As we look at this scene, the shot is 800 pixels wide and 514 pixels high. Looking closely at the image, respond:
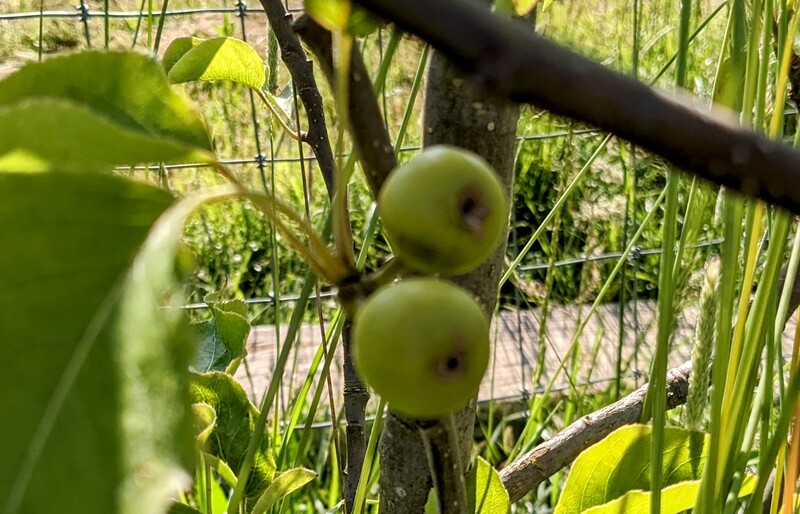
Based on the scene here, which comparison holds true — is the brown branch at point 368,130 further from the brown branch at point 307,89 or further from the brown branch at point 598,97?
the brown branch at point 307,89

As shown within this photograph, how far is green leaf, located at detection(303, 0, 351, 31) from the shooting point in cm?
18

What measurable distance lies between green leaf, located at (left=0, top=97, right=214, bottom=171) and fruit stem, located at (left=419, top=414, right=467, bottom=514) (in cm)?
9

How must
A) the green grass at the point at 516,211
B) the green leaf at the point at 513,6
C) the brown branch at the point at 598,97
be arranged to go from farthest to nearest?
the green grass at the point at 516,211
the green leaf at the point at 513,6
the brown branch at the point at 598,97

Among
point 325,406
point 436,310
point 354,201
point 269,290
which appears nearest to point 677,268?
point 436,310

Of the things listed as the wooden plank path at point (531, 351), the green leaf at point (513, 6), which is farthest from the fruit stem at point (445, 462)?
the wooden plank path at point (531, 351)

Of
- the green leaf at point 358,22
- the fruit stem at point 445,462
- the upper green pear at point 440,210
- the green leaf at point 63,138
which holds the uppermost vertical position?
the green leaf at point 358,22

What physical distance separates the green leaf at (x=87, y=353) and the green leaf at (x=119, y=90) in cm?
3

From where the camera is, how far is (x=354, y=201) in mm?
1936

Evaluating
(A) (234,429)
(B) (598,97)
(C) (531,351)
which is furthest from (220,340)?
(C) (531,351)

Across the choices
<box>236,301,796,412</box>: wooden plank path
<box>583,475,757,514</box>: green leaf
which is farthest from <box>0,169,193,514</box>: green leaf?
<box>236,301,796,412</box>: wooden plank path

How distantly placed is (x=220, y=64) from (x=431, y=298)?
0.88 ft

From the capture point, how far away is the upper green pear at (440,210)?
0.52ft

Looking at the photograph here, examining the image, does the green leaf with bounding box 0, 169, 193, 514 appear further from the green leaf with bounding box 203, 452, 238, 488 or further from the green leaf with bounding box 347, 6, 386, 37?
the green leaf with bounding box 203, 452, 238, 488

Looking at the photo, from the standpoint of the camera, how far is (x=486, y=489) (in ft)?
1.06
